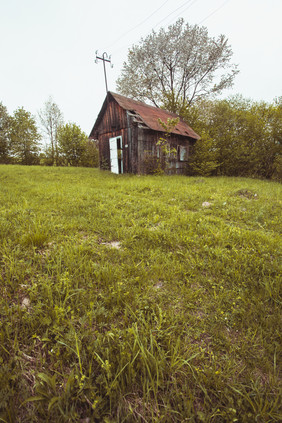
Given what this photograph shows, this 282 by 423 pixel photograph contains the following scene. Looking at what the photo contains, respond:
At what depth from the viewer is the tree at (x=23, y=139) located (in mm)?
25516

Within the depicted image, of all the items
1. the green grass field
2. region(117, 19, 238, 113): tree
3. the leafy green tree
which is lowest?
the green grass field

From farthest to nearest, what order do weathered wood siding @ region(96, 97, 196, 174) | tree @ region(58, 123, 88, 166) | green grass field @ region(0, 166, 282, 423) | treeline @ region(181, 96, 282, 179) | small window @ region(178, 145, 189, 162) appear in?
tree @ region(58, 123, 88, 166) < small window @ region(178, 145, 189, 162) < treeline @ region(181, 96, 282, 179) < weathered wood siding @ region(96, 97, 196, 174) < green grass field @ region(0, 166, 282, 423)

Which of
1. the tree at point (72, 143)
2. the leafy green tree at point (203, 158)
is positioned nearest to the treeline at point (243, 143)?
the leafy green tree at point (203, 158)

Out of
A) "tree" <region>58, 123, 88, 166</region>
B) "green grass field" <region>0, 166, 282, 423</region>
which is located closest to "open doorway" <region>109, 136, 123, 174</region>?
"green grass field" <region>0, 166, 282, 423</region>

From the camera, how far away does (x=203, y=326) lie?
5.09 feet

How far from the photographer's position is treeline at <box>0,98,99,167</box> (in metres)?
24.3

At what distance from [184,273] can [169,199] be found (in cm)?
368

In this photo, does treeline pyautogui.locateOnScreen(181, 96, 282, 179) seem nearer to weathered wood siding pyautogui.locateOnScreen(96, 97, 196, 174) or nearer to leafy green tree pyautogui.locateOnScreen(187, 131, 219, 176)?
leafy green tree pyautogui.locateOnScreen(187, 131, 219, 176)

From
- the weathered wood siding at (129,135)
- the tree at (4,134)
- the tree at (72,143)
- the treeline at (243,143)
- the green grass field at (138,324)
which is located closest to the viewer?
the green grass field at (138,324)

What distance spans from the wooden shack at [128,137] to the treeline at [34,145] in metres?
11.4

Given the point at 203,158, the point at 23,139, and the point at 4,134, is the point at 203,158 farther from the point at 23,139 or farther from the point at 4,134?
the point at 4,134

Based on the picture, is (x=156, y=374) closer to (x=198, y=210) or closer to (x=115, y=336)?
(x=115, y=336)

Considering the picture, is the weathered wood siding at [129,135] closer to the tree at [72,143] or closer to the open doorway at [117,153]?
the open doorway at [117,153]

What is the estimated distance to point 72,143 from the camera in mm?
22969
